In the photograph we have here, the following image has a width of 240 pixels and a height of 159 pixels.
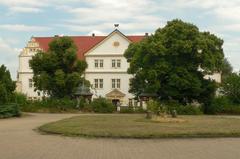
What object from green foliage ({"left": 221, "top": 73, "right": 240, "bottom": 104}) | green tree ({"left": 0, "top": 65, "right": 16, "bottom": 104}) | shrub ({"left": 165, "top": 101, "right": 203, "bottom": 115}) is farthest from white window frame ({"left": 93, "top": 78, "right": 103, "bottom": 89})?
green tree ({"left": 0, "top": 65, "right": 16, "bottom": 104})

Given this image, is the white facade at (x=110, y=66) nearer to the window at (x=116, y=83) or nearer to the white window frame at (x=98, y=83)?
the window at (x=116, y=83)

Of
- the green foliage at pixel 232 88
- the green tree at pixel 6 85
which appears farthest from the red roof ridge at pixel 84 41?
the green tree at pixel 6 85

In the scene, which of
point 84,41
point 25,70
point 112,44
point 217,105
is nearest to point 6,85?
point 217,105

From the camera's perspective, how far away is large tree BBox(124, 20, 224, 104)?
204ft

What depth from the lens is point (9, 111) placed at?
49.2 meters

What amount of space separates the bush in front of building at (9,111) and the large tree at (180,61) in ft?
59.5

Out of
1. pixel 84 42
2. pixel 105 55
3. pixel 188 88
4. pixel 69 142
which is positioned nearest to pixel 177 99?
pixel 188 88

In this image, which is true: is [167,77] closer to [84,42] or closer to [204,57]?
[204,57]

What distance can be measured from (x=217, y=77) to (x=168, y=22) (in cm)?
2874

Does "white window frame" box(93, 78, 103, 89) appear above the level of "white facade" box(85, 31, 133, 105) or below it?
below

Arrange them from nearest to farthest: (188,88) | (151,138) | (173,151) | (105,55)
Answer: (173,151) < (151,138) < (188,88) < (105,55)

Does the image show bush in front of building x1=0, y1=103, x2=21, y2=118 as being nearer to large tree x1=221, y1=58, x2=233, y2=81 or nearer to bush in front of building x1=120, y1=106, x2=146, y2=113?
bush in front of building x1=120, y1=106, x2=146, y2=113

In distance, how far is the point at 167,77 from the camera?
63.1 metres

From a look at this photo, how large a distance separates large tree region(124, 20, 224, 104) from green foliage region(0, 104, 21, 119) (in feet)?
59.5
